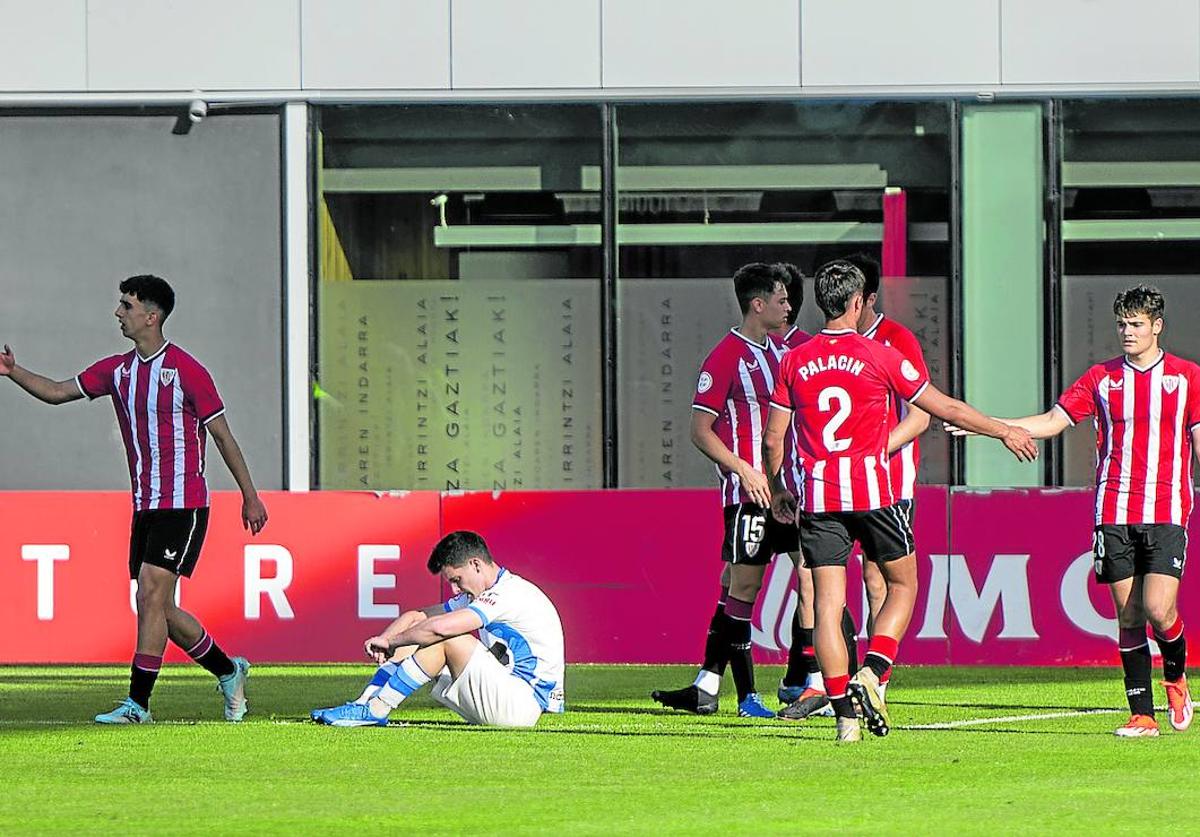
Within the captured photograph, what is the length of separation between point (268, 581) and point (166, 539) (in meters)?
4.00

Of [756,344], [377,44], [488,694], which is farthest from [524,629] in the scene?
[377,44]

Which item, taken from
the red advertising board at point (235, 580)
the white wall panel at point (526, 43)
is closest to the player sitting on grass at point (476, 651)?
the red advertising board at point (235, 580)

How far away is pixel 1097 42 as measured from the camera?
17.1 meters

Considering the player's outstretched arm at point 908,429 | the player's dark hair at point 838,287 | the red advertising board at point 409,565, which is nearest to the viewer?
the player's dark hair at point 838,287

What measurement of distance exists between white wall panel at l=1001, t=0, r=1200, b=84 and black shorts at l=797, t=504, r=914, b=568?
880 centimetres

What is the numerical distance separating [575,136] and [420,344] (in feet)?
6.81

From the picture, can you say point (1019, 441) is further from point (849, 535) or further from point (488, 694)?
point (488, 694)

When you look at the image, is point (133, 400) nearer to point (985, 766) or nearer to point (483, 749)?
point (483, 749)

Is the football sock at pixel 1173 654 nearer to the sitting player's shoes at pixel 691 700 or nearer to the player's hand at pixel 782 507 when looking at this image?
the player's hand at pixel 782 507

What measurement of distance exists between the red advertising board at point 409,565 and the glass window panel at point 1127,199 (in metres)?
3.90

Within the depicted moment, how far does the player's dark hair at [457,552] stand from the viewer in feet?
31.2

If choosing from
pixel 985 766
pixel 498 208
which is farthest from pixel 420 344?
pixel 985 766

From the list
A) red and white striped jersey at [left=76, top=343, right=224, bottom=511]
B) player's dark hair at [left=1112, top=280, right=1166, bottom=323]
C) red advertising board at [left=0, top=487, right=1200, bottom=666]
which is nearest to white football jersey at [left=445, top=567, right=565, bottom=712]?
red and white striped jersey at [left=76, top=343, right=224, bottom=511]

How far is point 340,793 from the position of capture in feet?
25.0
